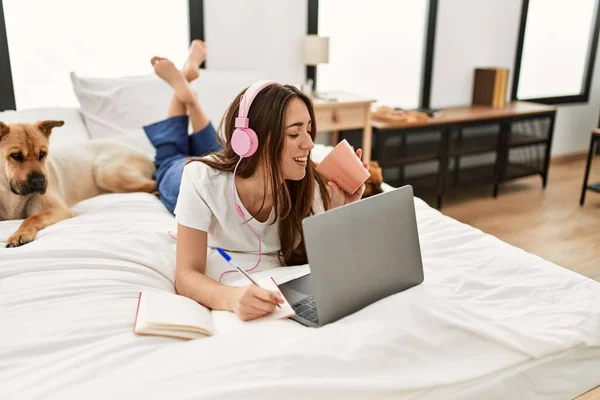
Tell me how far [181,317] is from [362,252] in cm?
39

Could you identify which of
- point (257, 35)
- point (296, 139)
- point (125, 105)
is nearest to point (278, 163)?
point (296, 139)

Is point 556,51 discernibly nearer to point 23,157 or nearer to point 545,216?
point 545,216

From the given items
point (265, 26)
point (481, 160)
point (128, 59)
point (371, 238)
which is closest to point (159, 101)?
point (128, 59)

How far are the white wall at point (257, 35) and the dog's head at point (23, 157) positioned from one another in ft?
5.41

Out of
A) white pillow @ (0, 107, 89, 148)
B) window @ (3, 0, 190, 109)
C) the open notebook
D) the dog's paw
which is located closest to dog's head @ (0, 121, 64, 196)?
the dog's paw

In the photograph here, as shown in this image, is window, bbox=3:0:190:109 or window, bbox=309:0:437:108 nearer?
window, bbox=3:0:190:109

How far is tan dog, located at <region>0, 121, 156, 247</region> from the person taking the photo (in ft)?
5.57

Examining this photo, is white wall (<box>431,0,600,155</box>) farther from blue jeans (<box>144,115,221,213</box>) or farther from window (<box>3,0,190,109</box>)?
blue jeans (<box>144,115,221,213</box>)

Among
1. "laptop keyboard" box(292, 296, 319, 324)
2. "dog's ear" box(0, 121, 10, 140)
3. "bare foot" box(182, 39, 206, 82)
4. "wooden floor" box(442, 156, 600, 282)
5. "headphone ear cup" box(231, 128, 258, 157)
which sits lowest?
"wooden floor" box(442, 156, 600, 282)

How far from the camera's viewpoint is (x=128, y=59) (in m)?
3.02

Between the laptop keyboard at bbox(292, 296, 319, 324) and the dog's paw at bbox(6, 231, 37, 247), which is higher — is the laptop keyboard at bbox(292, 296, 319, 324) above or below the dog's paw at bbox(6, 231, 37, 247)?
above

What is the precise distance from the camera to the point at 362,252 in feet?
3.63

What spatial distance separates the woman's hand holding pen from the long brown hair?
349 mm

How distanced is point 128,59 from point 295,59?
40.7 inches
